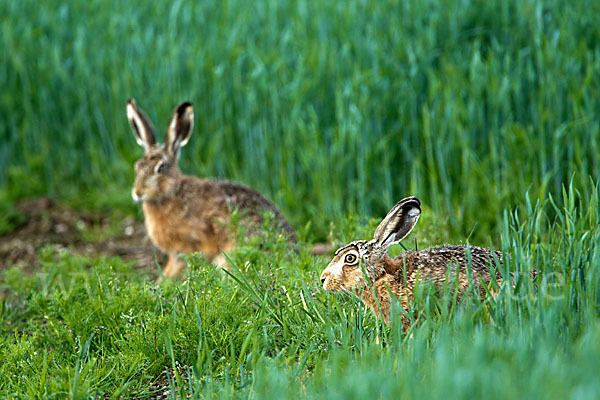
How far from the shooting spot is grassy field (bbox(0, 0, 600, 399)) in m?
3.35

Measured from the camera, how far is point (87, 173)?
8.61m

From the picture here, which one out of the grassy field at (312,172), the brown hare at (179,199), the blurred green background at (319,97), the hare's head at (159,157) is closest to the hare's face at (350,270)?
the grassy field at (312,172)

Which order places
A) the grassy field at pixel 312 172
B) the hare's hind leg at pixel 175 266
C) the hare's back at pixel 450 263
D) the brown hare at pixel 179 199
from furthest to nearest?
the hare's hind leg at pixel 175 266, the brown hare at pixel 179 199, the hare's back at pixel 450 263, the grassy field at pixel 312 172

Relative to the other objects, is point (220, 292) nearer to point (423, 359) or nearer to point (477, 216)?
point (423, 359)

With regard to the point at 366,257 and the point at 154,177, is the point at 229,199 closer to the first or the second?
the point at 154,177

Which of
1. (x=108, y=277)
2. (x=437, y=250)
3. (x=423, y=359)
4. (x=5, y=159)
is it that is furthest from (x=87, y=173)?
(x=423, y=359)

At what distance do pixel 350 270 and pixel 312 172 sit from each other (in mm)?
2839

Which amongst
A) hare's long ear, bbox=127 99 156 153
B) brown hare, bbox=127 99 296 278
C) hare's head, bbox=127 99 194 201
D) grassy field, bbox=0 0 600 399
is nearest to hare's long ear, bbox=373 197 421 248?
grassy field, bbox=0 0 600 399

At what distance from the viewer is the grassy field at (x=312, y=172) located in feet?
11.0

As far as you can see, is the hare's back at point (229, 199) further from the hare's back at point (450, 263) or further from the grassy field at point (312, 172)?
the hare's back at point (450, 263)

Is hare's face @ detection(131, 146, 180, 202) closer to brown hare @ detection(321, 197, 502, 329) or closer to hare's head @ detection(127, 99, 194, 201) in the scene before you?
hare's head @ detection(127, 99, 194, 201)

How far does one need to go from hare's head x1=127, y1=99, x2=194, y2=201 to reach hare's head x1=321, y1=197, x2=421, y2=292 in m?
2.63

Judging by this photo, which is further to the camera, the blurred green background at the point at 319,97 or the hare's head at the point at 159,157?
the hare's head at the point at 159,157

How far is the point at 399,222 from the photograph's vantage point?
3965 mm
